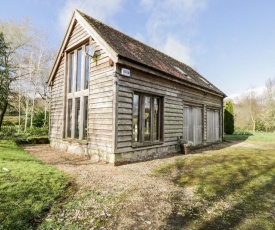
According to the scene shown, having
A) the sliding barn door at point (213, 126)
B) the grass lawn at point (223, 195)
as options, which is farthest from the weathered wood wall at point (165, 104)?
the grass lawn at point (223, 195)

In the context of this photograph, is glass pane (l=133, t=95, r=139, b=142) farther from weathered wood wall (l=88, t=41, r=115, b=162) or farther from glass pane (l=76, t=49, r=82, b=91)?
glass pane (l=76, t=49, r=82, b=91)

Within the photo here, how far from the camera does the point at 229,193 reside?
4.47 m

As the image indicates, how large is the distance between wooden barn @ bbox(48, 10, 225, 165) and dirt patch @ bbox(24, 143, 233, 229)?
136cm

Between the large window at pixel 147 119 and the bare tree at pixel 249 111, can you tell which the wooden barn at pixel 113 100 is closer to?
the large window at pixel 147 119

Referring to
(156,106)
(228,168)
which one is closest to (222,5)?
(156,106)

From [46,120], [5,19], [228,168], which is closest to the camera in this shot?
[228,168]

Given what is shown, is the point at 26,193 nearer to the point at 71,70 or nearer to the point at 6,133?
the point at 71,70

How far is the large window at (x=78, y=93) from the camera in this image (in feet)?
28.6

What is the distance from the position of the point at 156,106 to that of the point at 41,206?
21.5ft

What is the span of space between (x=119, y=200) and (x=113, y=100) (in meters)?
3.86

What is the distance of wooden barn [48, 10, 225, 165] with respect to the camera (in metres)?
7.16

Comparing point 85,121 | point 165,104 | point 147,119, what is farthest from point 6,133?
point 165,104

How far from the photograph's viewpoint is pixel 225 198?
4.18 m

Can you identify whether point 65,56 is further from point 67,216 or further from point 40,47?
point 40,47
